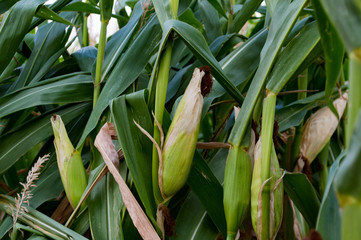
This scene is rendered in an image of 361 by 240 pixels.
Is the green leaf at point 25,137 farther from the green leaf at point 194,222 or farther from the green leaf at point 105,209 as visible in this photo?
the green leaf at point 194,222

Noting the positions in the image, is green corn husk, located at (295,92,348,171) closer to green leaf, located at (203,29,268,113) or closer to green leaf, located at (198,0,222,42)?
green leaf, located at (203,29,268,113)

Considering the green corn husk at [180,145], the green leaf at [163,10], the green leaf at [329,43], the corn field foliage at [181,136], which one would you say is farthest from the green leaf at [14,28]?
the green leaf at [329,43]

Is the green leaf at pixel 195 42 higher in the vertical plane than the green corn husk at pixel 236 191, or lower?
higher

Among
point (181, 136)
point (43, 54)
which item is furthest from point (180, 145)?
point (43, 54)

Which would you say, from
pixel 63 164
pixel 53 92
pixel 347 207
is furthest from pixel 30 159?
pixel 347 207

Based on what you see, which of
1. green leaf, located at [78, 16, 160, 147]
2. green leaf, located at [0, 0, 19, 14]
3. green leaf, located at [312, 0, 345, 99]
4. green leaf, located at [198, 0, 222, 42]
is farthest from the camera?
green leaf, located at [198, 0, 222, 42]

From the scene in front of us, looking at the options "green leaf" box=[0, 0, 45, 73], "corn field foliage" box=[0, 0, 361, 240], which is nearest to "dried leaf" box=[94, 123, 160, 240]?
"corn field foliage" box=[0, 0, 361, 240]
